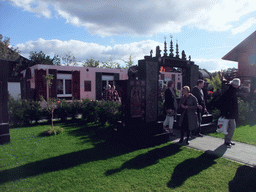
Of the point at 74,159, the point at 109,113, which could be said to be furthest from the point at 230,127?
the point at 109,113

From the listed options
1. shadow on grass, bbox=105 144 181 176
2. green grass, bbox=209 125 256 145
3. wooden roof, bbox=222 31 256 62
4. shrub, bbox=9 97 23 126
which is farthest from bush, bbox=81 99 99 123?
wooden roof, bbox=222 31 256 62

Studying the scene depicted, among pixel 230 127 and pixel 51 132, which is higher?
pixel 230 127

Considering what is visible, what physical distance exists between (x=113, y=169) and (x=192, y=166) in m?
1.80

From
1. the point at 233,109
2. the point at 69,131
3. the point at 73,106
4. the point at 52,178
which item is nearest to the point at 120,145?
the point at 52,178

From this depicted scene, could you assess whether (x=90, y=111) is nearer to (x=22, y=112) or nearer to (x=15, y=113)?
(x=22, y=112)

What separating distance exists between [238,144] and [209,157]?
5.73 feet

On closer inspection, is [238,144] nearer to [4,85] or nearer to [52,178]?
[52,178]

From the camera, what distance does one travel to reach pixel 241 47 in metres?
14.8

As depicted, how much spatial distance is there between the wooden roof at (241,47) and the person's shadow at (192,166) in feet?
42.1

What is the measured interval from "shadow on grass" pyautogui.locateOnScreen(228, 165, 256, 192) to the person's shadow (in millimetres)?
606

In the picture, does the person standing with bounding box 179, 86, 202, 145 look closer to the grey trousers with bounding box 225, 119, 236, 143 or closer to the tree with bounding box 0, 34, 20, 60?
the grey trousers with bounding box 225, 119, 236, 143

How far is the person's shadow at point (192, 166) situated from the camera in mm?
3547

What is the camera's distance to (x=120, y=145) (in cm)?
573

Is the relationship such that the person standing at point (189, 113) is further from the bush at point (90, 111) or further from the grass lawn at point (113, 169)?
the bush at point (90, 111)
